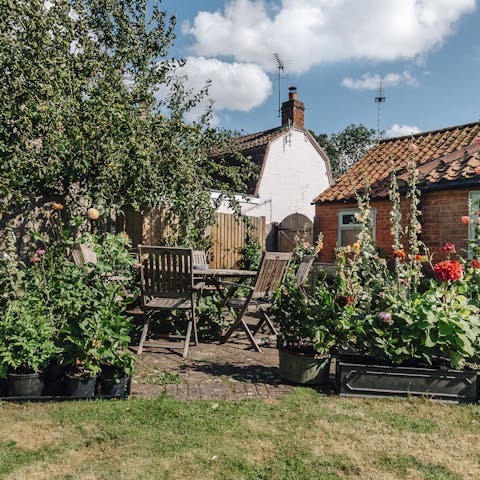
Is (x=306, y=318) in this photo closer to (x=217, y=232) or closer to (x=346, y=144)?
(x=217, y=232)

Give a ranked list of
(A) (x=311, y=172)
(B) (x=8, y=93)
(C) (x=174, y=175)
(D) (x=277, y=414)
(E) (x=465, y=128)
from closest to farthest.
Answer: (D) (x=277, y=414), (B) (x=8, y=93), (C) (x=174, y=175), (E) (x=465, y=128), (A) (x=311, y=172)

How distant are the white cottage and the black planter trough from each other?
11.6m

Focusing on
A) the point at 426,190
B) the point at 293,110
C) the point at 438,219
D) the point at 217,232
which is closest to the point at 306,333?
the point at 438,219

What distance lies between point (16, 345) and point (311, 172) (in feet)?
52.7

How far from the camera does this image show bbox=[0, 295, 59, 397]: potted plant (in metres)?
3.22

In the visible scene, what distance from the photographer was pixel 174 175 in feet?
26.2

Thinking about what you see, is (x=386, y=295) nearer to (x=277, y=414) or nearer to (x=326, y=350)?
(x=326, y=350)

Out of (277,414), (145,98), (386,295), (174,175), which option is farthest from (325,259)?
(277,414)

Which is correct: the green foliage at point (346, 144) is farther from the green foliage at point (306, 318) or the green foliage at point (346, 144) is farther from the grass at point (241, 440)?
the grass at point (241, 440)

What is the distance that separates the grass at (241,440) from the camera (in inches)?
93.4

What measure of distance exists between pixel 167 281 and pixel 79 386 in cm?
181

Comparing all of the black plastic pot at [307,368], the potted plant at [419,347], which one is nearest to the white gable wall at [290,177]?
the black plastic pot at [307,368]

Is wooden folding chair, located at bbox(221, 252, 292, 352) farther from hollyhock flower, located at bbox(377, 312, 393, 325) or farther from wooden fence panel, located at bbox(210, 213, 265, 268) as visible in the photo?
wooden fence panel, located at bbox(210, 213, 265, 268)

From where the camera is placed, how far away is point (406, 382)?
3.55 metres
